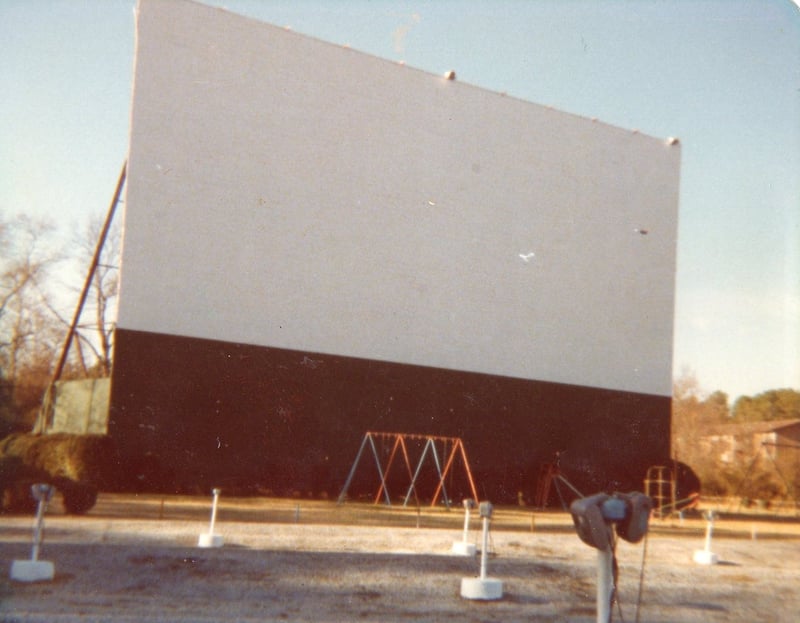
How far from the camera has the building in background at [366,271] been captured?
19.2 metres

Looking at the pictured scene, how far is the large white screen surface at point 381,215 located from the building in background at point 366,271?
0.06 metres

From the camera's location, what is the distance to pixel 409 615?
23.7 feet

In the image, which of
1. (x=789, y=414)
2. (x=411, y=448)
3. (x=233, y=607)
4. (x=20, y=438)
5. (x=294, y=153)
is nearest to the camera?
(x=233, y=607)

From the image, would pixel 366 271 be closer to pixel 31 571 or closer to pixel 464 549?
pixel 464 549

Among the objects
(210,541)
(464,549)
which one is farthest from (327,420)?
(210,541)

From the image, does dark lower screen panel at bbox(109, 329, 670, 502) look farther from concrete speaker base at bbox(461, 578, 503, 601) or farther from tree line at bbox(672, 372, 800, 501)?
concrete speaker base at bbox(461, 578, 503, 601)

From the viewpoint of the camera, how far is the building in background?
757 inches

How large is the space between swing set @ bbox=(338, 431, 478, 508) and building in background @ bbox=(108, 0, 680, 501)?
0.36m

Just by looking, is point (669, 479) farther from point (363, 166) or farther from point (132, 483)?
point (132, 483)

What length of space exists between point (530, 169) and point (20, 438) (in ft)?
48.0

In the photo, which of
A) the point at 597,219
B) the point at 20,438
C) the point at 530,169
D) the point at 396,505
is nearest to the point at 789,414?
the point at 597,219

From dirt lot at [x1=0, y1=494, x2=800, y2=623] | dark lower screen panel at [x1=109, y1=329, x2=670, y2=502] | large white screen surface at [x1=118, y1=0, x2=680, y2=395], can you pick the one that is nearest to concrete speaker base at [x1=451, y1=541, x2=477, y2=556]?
dirt lot at [x1=0, y1=494, x2=800, y2=623]

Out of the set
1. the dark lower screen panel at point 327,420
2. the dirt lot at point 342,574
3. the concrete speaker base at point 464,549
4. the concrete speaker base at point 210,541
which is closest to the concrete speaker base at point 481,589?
the dirt lot at point 342,574

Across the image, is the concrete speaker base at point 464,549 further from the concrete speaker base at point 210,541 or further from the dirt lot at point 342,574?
the concrete speaker base at point 210,541
